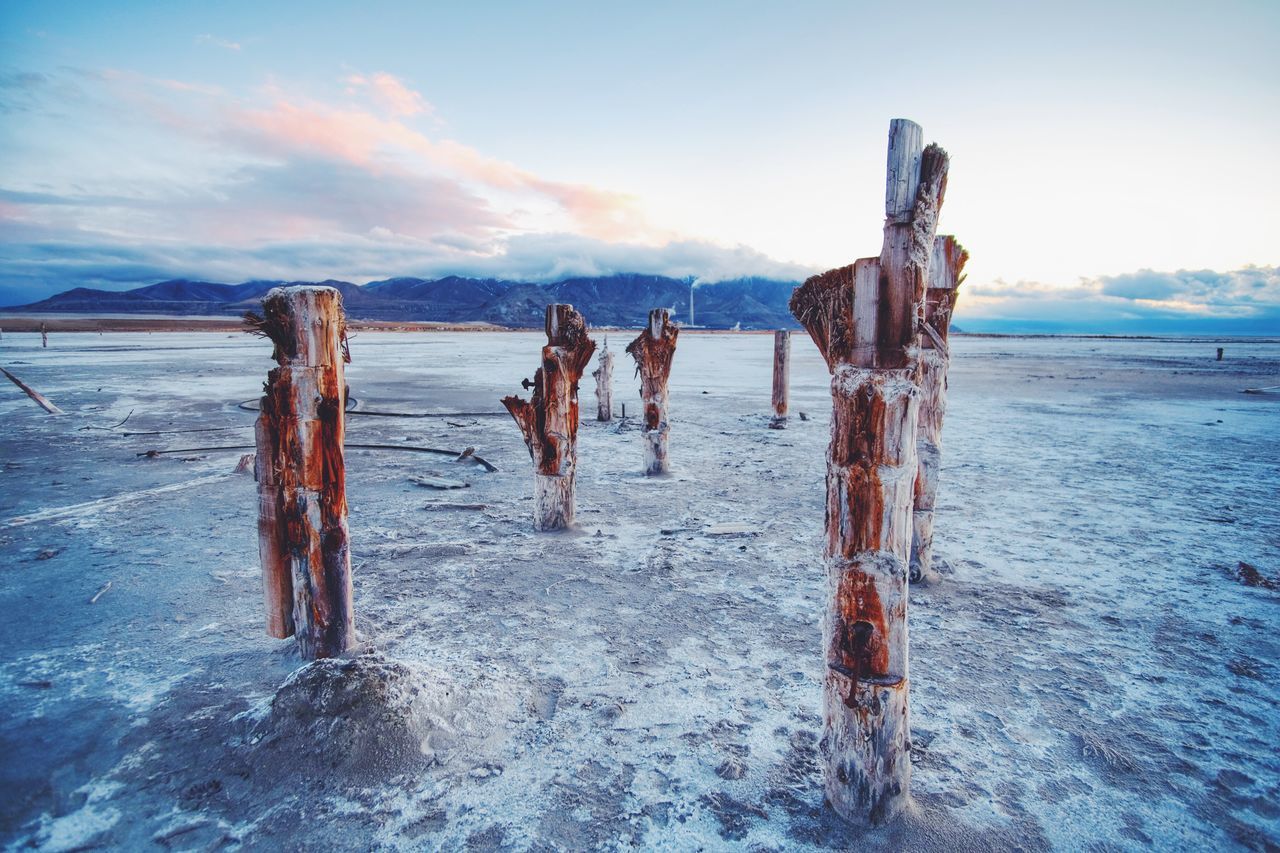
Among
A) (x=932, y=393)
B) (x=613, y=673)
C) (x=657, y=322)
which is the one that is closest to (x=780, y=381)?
(x=657, y=322)

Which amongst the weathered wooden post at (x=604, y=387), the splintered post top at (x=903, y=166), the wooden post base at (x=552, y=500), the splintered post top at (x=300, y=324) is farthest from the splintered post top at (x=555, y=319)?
the weathered wooden post at (x=604, y=387)

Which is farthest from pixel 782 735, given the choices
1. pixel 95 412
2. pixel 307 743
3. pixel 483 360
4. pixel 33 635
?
pixel 483 360

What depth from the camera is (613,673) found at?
4.70 m

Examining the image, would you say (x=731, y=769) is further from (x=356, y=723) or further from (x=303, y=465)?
(x=303, y=465)

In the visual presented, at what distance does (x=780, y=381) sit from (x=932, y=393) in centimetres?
1063

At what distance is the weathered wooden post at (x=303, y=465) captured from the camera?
431cm

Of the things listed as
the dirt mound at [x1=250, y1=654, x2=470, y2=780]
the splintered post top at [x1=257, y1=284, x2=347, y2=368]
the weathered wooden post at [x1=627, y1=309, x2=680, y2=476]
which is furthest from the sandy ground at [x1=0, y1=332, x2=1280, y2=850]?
the splintered post top at [x1=257, y1=284, x2=347, y2=368]

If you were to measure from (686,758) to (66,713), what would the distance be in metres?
3.92

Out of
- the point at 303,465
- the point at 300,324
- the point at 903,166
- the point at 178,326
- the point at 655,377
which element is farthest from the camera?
the point at 178,326

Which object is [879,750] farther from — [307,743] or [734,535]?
[734,535]

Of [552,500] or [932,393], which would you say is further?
[552,500]

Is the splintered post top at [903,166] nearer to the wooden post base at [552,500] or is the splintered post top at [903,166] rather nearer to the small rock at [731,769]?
the small rock at [731,769]

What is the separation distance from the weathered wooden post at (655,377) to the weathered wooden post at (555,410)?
274cm

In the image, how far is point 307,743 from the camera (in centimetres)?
366
